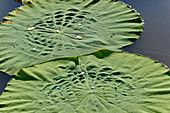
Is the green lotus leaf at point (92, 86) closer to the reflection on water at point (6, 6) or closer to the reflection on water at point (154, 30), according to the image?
the reflection on water at point (154, 30)

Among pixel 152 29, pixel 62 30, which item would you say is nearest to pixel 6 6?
pixel 62 30

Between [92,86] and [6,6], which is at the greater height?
[6,6]

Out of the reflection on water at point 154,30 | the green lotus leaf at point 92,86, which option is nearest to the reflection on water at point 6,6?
the green lotus leaf at point 92,86

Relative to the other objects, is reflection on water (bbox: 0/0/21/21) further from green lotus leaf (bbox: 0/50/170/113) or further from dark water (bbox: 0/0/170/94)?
green lotus leaf (bbox: 0/50/170/113)

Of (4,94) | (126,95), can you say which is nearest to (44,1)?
(4,94)

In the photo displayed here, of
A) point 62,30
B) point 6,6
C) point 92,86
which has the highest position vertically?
point 6,6

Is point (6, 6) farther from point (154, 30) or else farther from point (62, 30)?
point (154, 30)

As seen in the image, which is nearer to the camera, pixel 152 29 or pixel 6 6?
pixel 152 29

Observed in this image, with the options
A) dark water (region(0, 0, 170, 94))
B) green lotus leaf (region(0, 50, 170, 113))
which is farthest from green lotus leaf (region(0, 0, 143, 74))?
green lotus leaf (region(0, 50, 170, 113))
